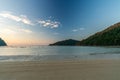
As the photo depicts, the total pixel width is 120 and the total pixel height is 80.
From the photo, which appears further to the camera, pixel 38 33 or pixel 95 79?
pixel 38 33

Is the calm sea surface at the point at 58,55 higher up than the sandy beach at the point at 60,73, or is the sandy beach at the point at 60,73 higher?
the calm sea surface at the point at 58,55

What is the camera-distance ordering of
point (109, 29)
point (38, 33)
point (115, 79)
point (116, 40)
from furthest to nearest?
point (109, 29) < point (116, 40) < point (38, 33) < point (115, 79)

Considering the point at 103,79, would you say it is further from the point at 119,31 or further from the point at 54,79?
the point at 119,31

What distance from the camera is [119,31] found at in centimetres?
8344

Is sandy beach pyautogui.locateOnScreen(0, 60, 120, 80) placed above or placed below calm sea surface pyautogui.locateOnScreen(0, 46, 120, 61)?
below

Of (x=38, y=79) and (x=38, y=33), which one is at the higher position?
Result: (x=38, y=33)

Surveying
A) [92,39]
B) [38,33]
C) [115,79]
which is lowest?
[115,79]

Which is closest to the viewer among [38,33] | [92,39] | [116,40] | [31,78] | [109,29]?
[31,78]

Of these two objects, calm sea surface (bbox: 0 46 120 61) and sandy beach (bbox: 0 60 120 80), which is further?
calm sea surface (bbox: 0 46 120 61)

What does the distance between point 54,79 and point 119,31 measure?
83279 mm

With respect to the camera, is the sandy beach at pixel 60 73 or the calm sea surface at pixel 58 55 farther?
the calm sea surface at pixel 58 55

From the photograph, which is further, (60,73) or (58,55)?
(58,55)

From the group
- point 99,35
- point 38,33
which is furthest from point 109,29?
point 38,33

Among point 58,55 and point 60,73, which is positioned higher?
point 58,55
